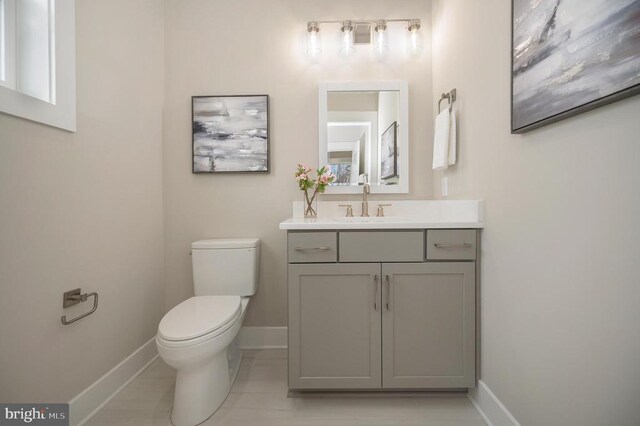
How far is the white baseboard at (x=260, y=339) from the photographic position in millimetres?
2008

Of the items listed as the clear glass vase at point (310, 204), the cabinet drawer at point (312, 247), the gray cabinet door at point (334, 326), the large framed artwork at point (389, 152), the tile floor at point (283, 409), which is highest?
the large framed artwork at point (389, 152)

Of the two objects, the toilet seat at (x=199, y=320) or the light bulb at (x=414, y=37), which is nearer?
the toilet seat at (x=199, y=320)

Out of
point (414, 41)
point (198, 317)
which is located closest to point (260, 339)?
point (198, 317)

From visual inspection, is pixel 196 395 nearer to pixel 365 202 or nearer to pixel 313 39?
pixel 365 202

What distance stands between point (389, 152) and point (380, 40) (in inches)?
30.0

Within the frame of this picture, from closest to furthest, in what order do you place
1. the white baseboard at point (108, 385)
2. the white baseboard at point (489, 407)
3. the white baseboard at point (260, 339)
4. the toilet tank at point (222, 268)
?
the white baseboard at point (489, 407) < the white baseboard at point (108, 385) < the toilet tank at point (222, 268) < the white baseboard at point (260, 339)

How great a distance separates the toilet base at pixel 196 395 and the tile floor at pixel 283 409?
0.05 metres

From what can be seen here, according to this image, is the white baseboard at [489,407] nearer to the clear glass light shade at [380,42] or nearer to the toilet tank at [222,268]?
the toilet tank at [222,268]

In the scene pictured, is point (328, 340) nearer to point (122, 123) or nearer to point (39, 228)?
point (39, 228)

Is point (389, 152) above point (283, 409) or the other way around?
above

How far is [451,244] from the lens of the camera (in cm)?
137

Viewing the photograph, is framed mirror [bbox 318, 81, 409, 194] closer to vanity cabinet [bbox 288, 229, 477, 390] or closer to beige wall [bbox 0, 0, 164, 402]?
vanity cabinet [bbox 288, 229, 477, 390]

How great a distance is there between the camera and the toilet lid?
124 cm

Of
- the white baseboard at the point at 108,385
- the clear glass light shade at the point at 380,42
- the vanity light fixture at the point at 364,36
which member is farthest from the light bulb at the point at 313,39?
the white baseboard at the point at 108,385
